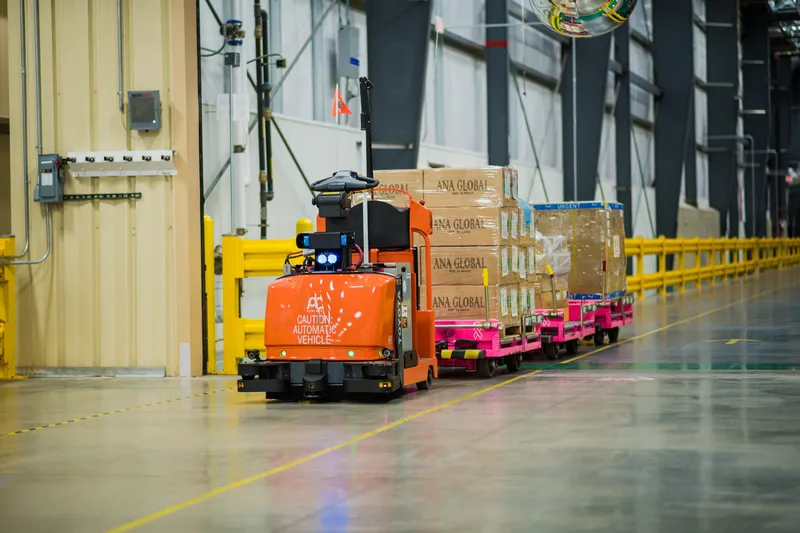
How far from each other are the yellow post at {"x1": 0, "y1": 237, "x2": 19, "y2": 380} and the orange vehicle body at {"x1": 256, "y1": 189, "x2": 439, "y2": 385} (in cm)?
362

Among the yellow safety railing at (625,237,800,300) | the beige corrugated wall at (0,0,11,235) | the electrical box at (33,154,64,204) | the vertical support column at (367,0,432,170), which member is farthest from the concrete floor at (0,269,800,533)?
the yellow safety railing at (625,237,800,300)

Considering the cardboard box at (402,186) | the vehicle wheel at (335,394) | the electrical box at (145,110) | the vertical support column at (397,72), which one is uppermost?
the vertical support column at (397,72)

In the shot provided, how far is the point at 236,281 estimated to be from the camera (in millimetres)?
12203

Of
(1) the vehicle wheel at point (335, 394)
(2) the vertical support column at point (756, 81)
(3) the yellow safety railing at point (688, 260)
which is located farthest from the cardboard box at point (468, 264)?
(2) the vertical support column at point (756, 81)

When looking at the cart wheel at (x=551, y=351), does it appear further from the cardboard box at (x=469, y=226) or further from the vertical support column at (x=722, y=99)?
the vertical support column at (x=722, y=99)

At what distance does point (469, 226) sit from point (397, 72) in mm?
6295

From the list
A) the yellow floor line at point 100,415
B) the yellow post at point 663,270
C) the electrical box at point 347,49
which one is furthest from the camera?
the yellow post at point 663,270

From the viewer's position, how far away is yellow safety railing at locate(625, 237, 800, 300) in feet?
87.8

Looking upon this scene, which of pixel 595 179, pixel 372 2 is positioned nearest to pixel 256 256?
pixel 372 2

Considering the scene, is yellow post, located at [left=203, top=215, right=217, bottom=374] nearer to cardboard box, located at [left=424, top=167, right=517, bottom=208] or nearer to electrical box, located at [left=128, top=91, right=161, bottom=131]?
electrical box, located at [left=128, top=91, right=161, bottom=131]

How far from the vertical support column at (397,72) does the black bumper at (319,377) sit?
310 inches

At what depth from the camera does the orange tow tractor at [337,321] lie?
30.4 feet

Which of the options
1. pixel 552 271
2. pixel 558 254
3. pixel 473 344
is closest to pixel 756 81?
pixel 558 254

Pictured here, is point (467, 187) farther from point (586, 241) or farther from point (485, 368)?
point (586, 241)
